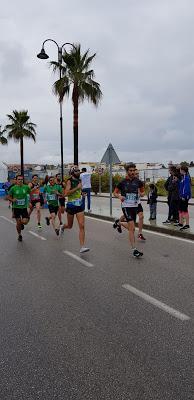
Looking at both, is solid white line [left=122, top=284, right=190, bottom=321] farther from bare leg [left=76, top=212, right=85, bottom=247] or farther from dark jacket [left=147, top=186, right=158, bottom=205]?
dark jacket [left=147, top=186, right=158, bottom=205]

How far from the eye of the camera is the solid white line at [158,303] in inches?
197

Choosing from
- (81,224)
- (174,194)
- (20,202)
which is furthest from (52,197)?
(81,224)

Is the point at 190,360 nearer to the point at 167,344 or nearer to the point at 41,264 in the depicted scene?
the point at 167,344

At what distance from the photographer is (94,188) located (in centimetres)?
3947

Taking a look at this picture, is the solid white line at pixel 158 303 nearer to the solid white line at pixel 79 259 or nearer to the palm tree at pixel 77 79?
the solid white line at pixel 79 259

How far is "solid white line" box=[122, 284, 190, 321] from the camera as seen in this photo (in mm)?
5000

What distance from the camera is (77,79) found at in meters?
26.3

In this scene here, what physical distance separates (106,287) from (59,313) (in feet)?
4.22

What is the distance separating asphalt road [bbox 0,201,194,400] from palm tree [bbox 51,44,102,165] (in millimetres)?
18760

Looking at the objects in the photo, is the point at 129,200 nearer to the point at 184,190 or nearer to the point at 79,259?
the point at 79,259

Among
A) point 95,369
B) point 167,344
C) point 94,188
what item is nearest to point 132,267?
point 167,344

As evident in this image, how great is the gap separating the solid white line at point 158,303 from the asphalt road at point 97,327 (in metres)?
0.01

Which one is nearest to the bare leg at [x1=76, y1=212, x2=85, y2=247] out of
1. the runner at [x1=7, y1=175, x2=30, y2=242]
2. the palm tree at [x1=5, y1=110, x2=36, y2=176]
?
the runner at [x1=7, y1=175, x2=30, y2=242]

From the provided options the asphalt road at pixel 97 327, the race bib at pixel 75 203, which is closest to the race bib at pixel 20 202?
the race bib at pixel 75 203
